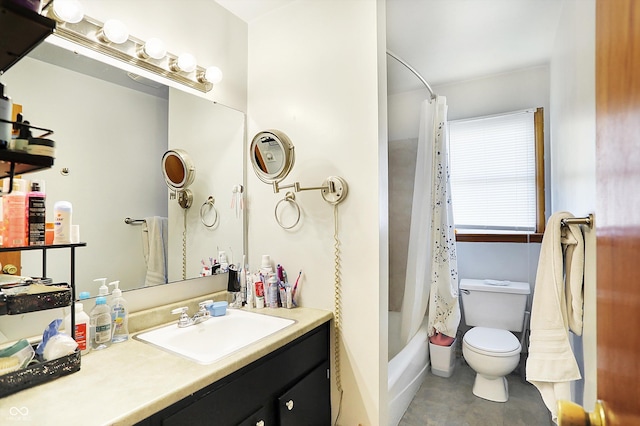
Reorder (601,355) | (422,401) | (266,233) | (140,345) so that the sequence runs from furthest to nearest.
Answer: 1. (422,401)
2. (266,233)
3. (140,345)
4. (601,355)

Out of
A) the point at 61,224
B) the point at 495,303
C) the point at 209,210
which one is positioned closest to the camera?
the point at 61,224

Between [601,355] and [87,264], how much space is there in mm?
1572

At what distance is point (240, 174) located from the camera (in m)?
1.98

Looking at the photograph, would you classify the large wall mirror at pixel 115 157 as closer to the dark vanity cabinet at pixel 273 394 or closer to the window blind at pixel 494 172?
the dark vanity cabinet at pixel 273 394

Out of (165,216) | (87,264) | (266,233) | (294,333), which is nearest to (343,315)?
(294,333)

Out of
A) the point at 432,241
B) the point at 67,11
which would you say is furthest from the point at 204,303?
the point at 432,241

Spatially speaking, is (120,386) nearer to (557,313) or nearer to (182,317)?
(182,317)

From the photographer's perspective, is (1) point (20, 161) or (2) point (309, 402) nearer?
(1) point (20, 161)

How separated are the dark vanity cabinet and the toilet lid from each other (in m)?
1.28

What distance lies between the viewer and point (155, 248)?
5.03 ft

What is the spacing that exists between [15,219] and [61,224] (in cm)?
13

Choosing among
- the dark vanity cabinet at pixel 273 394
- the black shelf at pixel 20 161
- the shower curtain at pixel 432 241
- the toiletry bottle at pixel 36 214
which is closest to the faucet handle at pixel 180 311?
the dark vanity cabinet at pixel 273 394

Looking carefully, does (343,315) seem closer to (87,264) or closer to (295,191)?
(295,191)

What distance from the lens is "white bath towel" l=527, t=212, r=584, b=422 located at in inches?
51.4
